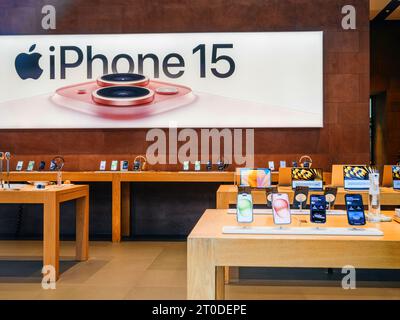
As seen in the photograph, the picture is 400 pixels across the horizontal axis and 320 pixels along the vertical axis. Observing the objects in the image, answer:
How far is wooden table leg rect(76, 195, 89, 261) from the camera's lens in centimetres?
471

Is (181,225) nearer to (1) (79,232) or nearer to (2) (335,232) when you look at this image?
(1) (79,232)

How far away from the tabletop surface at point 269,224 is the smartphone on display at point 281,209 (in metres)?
0.05

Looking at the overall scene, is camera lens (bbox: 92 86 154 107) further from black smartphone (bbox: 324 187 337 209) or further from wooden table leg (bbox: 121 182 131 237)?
black smartphone (bbox: 324 187 337 209)

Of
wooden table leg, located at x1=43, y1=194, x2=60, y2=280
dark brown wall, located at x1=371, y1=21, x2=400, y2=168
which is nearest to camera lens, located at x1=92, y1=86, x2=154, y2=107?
wooden table leg, located at x1=43, y1=194, x2=60, y2=280

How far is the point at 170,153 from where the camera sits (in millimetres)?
6457

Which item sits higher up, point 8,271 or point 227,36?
point 227,36

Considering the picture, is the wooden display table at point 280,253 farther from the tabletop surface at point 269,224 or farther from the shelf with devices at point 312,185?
the shelf with devices at point 312,185

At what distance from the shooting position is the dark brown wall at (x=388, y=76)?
9406 millimetres

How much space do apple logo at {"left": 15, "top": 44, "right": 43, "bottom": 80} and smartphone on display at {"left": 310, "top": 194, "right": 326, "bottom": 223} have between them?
5208mm

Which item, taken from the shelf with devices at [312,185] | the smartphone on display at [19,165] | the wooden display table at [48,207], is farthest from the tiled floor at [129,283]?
the smartphone on display at [19,165]

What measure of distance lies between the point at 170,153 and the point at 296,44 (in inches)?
90.2
